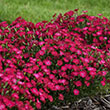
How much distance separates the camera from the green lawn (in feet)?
20.8

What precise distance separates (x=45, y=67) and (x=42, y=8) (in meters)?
4.92

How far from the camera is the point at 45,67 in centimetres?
279

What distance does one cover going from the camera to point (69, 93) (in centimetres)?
300

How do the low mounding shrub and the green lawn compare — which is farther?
the green lawn

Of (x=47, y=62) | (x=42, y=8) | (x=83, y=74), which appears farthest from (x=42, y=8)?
(x=83, y=74)

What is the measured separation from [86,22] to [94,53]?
108 cm

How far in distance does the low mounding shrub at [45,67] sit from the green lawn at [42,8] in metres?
2.55

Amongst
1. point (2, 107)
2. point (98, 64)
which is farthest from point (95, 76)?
point (2, 107)

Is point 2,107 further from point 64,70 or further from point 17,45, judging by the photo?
point 17,45

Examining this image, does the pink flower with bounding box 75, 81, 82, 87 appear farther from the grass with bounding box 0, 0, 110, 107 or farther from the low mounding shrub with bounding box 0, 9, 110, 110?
the grass with bounding box 0, 0, 110, 107

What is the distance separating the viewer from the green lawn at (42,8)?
635 centimetres

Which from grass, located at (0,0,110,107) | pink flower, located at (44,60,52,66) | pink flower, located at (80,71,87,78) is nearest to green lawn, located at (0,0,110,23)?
grass, located at (0,0,110,107)

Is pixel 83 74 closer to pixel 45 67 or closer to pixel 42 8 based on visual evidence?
pixel 45 67

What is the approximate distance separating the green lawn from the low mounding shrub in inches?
100
